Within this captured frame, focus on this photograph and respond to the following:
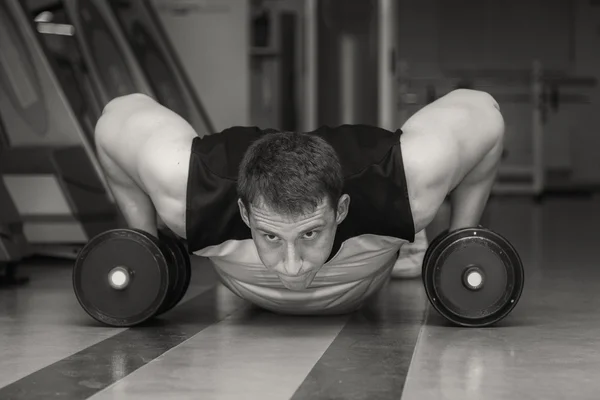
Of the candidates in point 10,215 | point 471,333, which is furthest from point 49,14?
point 471,333

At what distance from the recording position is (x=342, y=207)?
238 centimetres

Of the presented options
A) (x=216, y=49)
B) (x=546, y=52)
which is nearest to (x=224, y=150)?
(x=216, y=49)

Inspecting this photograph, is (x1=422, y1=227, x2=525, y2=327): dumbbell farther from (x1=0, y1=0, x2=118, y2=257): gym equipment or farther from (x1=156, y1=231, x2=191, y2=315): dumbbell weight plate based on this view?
(x1=0, y1=0, x2=118, y2=257): gym equipment

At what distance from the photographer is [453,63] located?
11.2 meters

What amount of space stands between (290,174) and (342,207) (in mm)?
196

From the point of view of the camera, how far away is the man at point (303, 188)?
227cm

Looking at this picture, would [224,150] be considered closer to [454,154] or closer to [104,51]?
[454,154]

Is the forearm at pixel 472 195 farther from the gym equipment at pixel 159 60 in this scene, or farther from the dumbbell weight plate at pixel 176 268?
the gym equipment at pixel 159 60

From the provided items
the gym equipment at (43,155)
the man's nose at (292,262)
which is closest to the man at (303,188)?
the man's nose at (292,262)

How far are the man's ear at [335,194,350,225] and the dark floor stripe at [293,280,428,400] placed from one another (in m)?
0.31

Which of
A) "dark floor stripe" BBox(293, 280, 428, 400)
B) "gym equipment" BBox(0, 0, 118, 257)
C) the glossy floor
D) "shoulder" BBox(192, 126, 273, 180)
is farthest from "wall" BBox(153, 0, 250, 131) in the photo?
"shoulder" BBox(192, 126, 273, 180)

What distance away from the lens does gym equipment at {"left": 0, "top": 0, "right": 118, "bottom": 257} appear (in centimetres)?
412

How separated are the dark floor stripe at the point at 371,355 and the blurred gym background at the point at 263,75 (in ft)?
4.64

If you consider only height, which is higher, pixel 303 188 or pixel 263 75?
pixel 303 188
